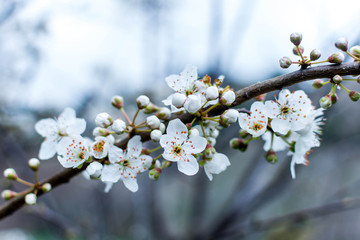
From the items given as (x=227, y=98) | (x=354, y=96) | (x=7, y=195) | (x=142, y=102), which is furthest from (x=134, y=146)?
(x=354, y=96)

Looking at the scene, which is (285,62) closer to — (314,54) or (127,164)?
(314,54)

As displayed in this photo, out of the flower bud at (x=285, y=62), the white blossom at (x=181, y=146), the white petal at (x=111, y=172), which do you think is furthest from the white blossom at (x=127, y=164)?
the flower bud at (x=285, y=62)

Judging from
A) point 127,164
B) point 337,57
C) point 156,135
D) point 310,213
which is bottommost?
point 310,213

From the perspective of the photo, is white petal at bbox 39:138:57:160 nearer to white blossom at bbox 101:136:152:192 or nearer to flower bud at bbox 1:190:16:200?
flower bud at bbox 1:190:16:200

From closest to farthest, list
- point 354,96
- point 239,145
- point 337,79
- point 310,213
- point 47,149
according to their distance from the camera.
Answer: point 337,79 → point 354,96 → point 239,145 → point 47,149 → point 310,213

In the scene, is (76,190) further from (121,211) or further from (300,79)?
(300,79)

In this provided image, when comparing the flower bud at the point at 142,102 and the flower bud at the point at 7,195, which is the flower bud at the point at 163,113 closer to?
the flower bud at the point at 142,102
